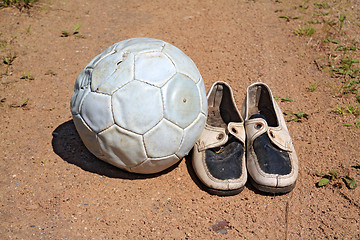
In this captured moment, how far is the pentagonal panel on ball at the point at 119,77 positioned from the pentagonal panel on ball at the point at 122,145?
289mm

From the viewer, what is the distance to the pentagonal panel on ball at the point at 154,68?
8.72 ft

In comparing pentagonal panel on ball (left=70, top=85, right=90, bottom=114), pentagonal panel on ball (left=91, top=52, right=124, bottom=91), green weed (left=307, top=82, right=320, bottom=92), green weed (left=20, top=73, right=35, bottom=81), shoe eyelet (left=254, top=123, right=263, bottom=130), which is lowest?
green weed (left=20, top=73, right=35, bottom=81)

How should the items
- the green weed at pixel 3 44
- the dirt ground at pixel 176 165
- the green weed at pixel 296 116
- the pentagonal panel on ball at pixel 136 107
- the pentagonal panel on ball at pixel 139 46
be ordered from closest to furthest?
the pentagonal panel on ball at pixel 136 107 → the dirt ground at pixel 176 165 → the pentagonal panel on ball at pixel 139 46 → the green weed at pixel 296 116 → the green weed at pixel 3 44

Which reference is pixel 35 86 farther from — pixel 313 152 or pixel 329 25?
pixel 329 25

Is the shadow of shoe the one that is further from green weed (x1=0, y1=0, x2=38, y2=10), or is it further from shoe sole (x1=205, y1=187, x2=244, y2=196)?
green weed (x1=0, y1=0, x2=38, y2=10)

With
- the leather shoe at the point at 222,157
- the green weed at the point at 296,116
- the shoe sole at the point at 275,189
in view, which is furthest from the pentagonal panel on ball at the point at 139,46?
the green weed at the point at 296,116

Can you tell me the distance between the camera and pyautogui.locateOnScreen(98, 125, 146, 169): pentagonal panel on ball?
2.62 meters

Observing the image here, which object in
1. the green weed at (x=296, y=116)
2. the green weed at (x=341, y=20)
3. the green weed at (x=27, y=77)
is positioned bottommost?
the green weed at (x=27, y=77)

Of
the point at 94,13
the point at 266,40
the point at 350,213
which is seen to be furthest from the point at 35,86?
the point at 350,213

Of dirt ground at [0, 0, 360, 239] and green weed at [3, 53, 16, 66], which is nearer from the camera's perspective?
dirt ground at [0, 0, 360, 239]

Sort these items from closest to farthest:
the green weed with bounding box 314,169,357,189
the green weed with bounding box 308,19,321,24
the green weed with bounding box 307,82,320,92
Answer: the green weed with bounding box 314,169,357,189
the green weed with bounding box 307,82,320,92
the green weed with bounding box 308,19,321,24

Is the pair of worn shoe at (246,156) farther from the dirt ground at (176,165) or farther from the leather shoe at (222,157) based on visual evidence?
the dirt ground at (176,165)

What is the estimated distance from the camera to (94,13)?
5.34 meters

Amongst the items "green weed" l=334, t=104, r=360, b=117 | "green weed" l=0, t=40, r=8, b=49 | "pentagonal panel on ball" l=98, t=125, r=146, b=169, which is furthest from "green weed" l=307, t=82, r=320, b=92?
"green weed" l=0, t=40, r=8, b=49
